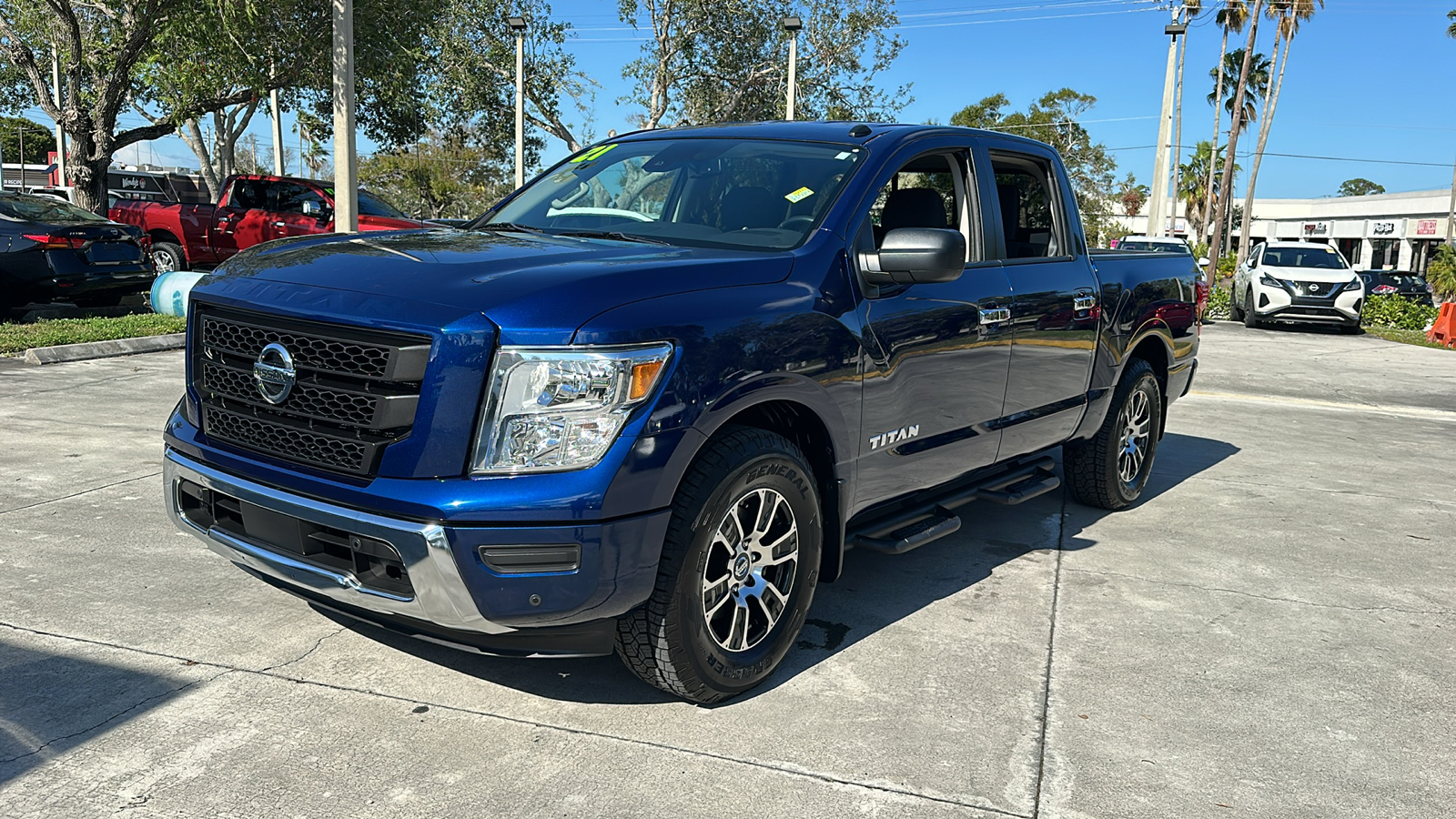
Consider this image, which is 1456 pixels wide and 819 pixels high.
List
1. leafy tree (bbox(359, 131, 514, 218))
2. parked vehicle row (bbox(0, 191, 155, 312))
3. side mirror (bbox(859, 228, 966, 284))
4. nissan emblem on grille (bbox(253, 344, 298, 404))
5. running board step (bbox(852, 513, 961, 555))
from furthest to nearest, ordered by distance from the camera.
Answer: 1. leafy tree (bbox(359, 131, 514, 218))
2. parked vehicle row (bbox(0, 191, 155, 312))
3. running board step (bbox(852, 513, 961, 555))
4. side mirror (bbox(859, 228, 966, 284))
5. nissan emblem on grille (bbox(253, 344, 298, 404))

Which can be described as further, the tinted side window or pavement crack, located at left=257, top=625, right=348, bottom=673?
the tinted side window

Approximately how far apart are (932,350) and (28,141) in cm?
7801

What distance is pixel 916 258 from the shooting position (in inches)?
153

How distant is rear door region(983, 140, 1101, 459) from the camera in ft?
16.4

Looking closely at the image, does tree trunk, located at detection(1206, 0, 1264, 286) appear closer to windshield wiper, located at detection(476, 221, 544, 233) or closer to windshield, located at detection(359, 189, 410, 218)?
windshield, located at detection(359, 189, 410, 218)

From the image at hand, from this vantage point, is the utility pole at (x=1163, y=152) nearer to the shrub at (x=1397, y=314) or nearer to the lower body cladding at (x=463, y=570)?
the shrub at (x=1397, y=314)

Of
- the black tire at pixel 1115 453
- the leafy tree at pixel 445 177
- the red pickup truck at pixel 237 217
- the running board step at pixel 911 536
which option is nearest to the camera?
the running board step at pixel 911 536

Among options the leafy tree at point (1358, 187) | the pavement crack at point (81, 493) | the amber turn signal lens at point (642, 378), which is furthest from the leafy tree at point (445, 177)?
the leafy tree at point (1358, 187)

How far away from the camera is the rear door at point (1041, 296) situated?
5.01m

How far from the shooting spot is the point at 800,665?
3.99m

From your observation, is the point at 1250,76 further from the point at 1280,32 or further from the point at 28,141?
the point at 28,141

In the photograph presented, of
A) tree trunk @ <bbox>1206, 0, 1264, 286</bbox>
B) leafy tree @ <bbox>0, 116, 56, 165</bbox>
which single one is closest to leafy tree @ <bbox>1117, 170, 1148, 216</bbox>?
tree trunk @ <bbox>1206, 0, 1264, 286</bbox>

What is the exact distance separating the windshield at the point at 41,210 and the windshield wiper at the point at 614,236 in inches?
407

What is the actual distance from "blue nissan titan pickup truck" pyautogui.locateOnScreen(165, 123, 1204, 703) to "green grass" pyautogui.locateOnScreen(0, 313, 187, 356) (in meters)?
7.68
